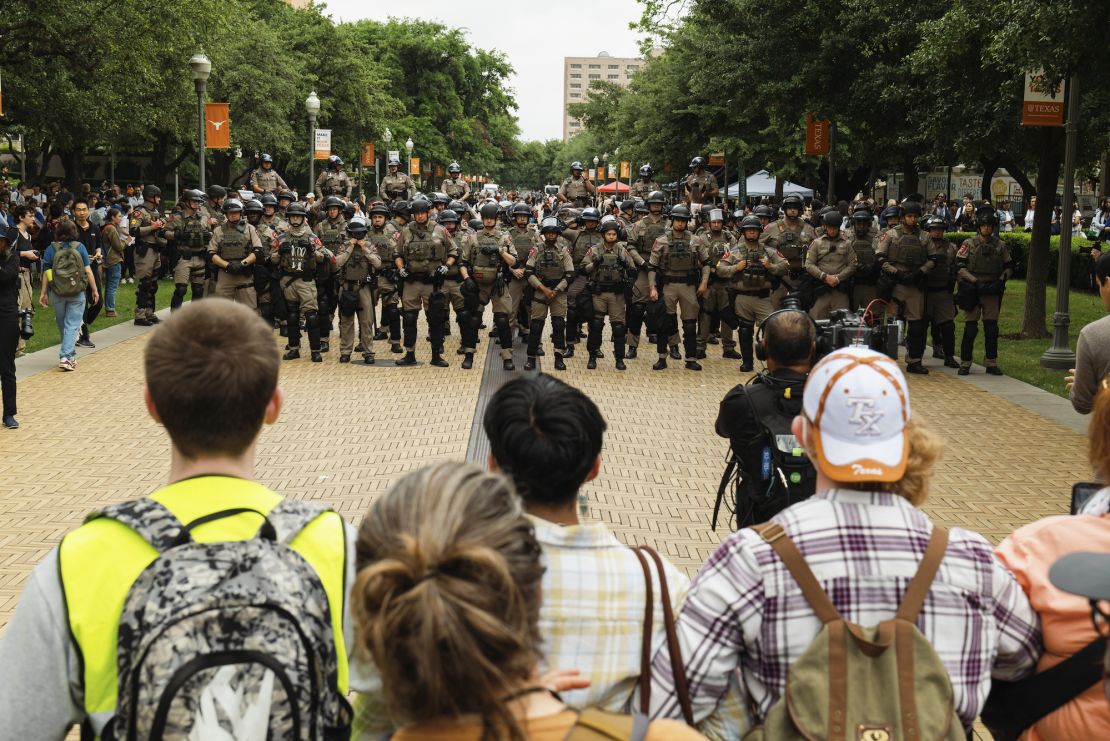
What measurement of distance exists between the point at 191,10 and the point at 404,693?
27742 mm

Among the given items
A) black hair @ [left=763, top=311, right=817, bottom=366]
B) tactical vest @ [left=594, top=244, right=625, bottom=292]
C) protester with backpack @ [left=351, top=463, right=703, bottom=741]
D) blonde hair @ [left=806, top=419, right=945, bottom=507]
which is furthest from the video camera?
tactical vest @ [left=594, top=244, right=625, bottom=292]

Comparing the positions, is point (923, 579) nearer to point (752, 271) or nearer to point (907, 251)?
point (907, 251)

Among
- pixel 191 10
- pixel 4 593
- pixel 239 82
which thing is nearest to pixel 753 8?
pixel 191 10

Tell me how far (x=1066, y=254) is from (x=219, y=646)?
1519 cm

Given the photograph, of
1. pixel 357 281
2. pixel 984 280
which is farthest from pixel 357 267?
pixel 984 280

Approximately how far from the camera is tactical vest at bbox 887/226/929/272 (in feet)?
52.2

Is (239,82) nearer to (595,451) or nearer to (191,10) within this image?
(191,10)

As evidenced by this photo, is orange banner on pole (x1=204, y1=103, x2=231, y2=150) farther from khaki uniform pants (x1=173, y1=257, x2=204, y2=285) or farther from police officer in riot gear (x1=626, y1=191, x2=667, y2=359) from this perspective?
police officer in riot gear (x1=626, y1=191, x2=667, y2=359)

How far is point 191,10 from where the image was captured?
89.7 ft

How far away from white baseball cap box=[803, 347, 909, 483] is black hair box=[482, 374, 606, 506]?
1.83 ft

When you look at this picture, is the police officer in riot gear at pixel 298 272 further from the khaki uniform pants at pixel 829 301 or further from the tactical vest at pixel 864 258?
the tactical vest at pixel 864 258

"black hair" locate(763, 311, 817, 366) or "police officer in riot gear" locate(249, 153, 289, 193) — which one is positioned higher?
"police officer in riot gear" locate(249, 153, 289, 193)

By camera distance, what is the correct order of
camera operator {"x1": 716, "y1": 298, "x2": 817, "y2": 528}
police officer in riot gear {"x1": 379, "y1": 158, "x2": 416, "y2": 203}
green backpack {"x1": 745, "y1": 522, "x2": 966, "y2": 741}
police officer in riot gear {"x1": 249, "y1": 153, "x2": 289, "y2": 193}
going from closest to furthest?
1. green backpack {"x1": 745, "y1": 522, "x2": 966, "y2": 741}
2. camera operator {"x1": 716, "y1": 298, "x2": 817, "y2": 528}
3. police officer in riot gear {"x1": 249, "y1": 153, "x2": 289, "y2": 193}
4. police officer in riot gear {"x1": 379, "y1": 158, "x2": 416, "y2": 203}

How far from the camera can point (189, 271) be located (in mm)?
19250
